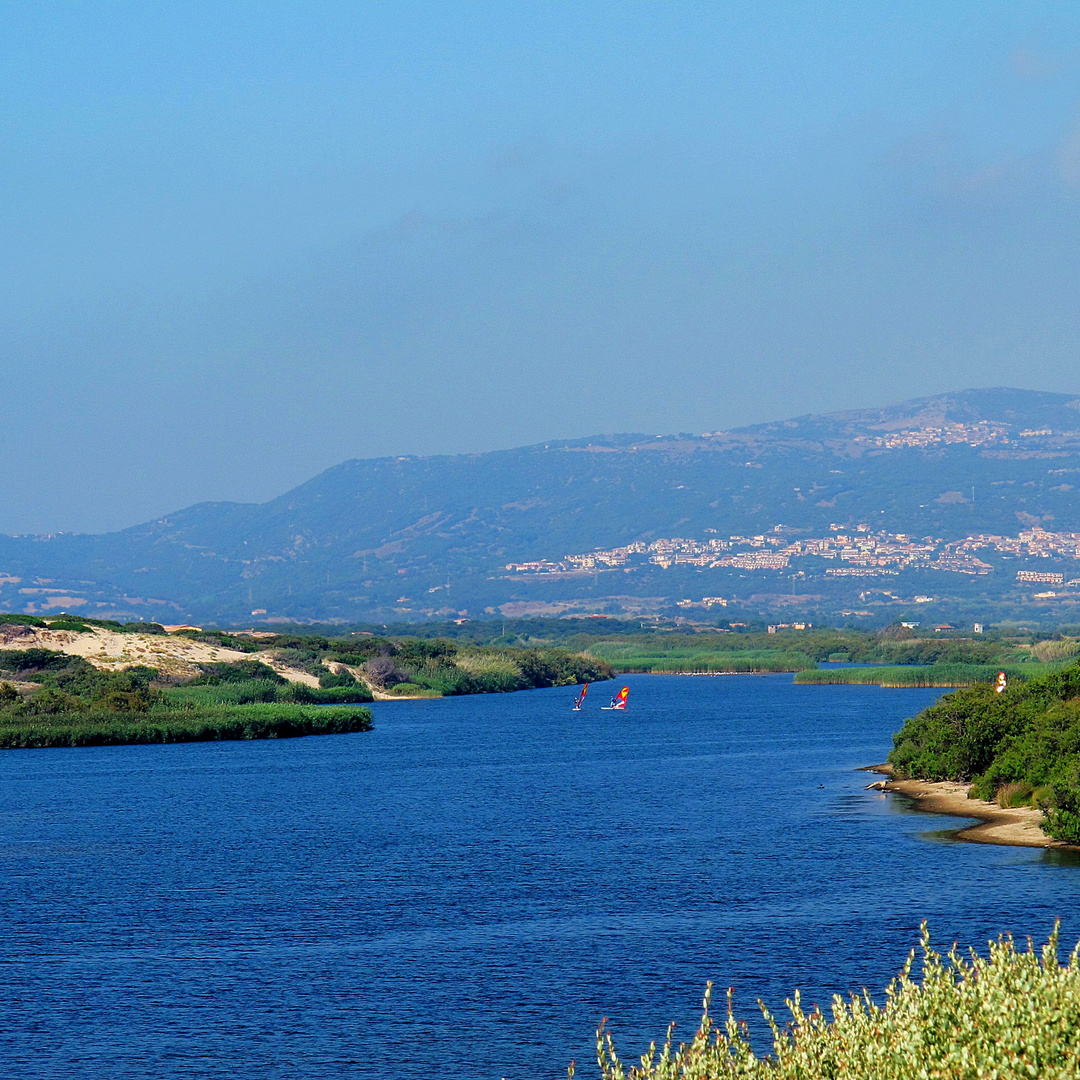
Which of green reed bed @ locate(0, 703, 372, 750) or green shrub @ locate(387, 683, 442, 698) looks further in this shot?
green shrub @ locate(387, 683, 442, 698)

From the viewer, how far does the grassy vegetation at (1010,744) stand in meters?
47.0

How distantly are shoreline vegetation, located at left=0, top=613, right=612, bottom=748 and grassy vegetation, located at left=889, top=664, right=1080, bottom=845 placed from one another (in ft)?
148

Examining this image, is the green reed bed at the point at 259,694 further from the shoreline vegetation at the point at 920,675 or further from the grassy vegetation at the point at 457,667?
the shoreline vegetation at the point at 920,675

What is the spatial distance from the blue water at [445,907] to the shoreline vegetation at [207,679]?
20.7 meters

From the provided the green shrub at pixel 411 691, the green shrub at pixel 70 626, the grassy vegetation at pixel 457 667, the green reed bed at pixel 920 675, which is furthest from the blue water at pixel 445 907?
the grassy vegetation at pixel 457 667

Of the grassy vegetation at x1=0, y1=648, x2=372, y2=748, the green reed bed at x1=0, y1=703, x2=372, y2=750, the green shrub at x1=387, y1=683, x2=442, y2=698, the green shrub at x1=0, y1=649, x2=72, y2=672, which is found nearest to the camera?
the green reed bed at x1=0, y1=703, x2=372, y2=750

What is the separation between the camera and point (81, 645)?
11988cm

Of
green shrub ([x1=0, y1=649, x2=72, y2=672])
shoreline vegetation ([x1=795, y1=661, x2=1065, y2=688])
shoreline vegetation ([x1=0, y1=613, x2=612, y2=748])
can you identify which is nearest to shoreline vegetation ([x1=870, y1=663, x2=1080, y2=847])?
shoreline vegetation ([x1=0, y1=613, x2=612, y2=748])

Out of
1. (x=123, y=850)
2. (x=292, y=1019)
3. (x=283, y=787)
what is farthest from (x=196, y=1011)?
(x=283, y=787)

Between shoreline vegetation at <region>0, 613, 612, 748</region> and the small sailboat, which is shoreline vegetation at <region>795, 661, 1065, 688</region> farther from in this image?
the small sailboat

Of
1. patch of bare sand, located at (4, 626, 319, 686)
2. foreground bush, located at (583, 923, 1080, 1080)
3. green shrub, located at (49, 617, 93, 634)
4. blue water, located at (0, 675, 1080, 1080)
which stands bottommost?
blue water, located at (0, 675, 1080, 1080)

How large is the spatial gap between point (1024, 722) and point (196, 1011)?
126 ft

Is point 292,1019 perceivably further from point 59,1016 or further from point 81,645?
point 81,645

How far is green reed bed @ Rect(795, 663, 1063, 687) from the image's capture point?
13660cm
